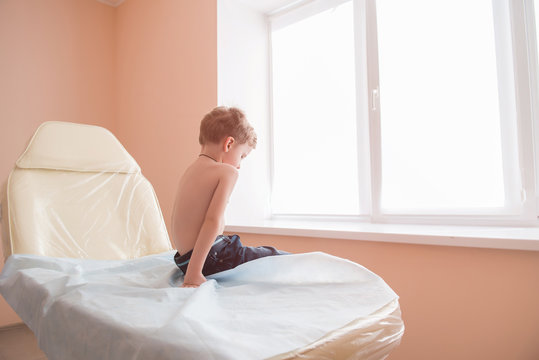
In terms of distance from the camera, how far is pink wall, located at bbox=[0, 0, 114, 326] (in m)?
2.28

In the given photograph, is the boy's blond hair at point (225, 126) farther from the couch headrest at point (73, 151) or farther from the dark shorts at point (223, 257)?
the couch headrest at point (73, 151)

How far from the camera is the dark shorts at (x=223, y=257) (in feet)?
3.19

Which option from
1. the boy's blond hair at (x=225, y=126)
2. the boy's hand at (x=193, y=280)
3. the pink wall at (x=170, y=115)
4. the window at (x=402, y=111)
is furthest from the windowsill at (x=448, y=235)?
the boy's hand at (x=193, y=280)

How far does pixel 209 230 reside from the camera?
904 mm

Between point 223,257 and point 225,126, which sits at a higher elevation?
point 225,126

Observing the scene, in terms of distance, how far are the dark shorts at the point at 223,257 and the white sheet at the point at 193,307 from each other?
49 mm

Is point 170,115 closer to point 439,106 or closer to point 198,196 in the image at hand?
point 198,196

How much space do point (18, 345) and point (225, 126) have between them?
1805 millimetres

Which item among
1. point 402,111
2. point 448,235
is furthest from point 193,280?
point 402,111

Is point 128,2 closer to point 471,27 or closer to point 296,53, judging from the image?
point 296,53

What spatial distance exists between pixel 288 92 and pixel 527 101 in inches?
48.3

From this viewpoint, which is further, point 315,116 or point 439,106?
point 315,116

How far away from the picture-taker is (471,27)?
146cm

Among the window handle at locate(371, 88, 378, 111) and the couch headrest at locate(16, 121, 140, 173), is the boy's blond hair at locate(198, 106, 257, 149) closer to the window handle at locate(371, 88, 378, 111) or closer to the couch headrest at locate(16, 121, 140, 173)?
the couch headrest at locate(16, 121, 140, 173)
